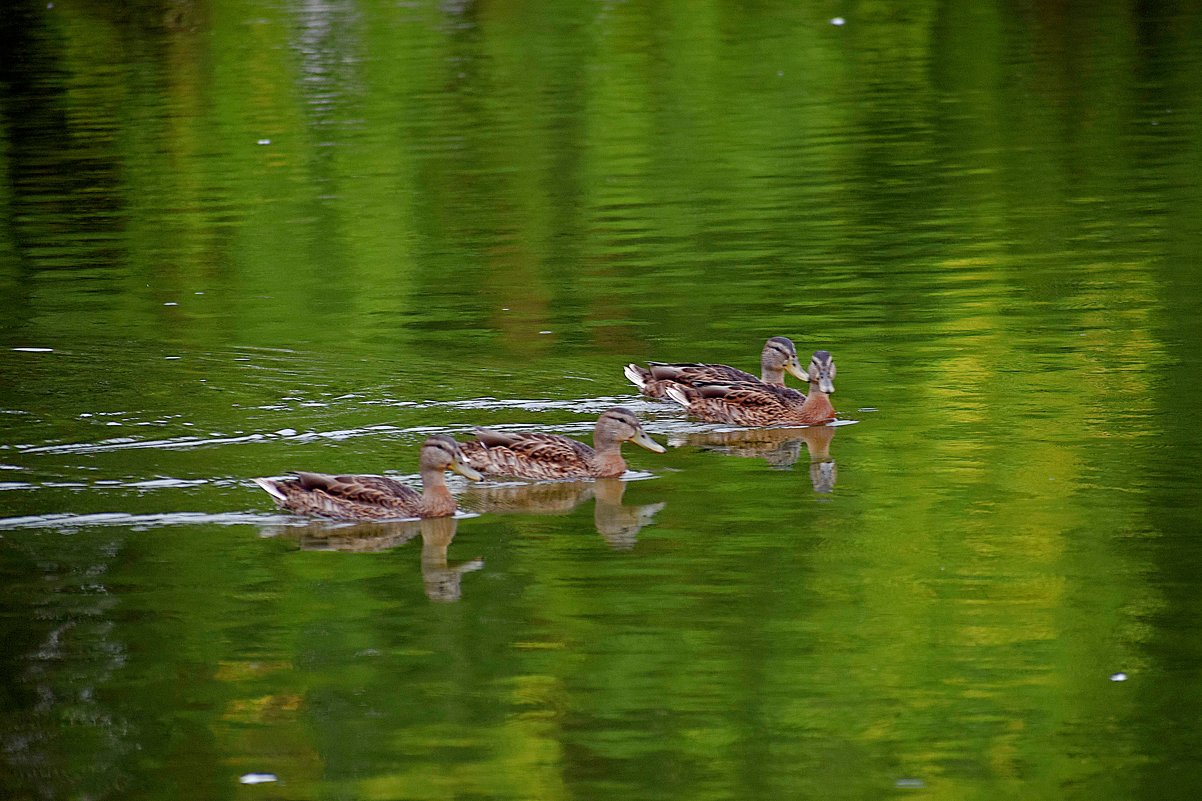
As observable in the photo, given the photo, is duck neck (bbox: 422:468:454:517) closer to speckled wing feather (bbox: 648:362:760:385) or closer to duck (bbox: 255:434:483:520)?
duck (bbox: 255:434:483:520)

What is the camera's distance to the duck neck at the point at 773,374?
603 inches

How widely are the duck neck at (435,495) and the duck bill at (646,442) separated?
1412 millimetres

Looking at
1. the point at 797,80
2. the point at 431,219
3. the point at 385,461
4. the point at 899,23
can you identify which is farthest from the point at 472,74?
the point at 385,461

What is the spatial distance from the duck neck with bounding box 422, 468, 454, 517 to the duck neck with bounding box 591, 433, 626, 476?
114cm

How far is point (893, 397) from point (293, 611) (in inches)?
217

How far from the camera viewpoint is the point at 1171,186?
23.9m

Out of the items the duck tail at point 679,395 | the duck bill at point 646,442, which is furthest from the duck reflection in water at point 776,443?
the duck bill at point 646,442

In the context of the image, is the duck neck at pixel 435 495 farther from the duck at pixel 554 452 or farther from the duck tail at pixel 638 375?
the duck tail at pixel 638 375

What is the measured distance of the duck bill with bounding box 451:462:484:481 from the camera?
12.3 meters

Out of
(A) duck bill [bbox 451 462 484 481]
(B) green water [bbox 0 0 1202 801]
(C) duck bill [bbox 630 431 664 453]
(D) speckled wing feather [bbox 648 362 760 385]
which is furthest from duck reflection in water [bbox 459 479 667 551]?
(D) speckled wing feather [bbox 648 362 760 385]

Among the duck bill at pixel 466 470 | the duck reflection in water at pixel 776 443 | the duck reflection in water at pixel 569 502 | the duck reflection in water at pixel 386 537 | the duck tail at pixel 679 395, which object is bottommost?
the duck reflection in water at pixel 776 443

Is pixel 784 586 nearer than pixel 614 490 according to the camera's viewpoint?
Yes

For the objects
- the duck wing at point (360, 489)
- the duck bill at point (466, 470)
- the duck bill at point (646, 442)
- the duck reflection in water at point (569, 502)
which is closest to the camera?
the duck wing at point (360, 489)

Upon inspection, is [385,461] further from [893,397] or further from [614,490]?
[893,397]
